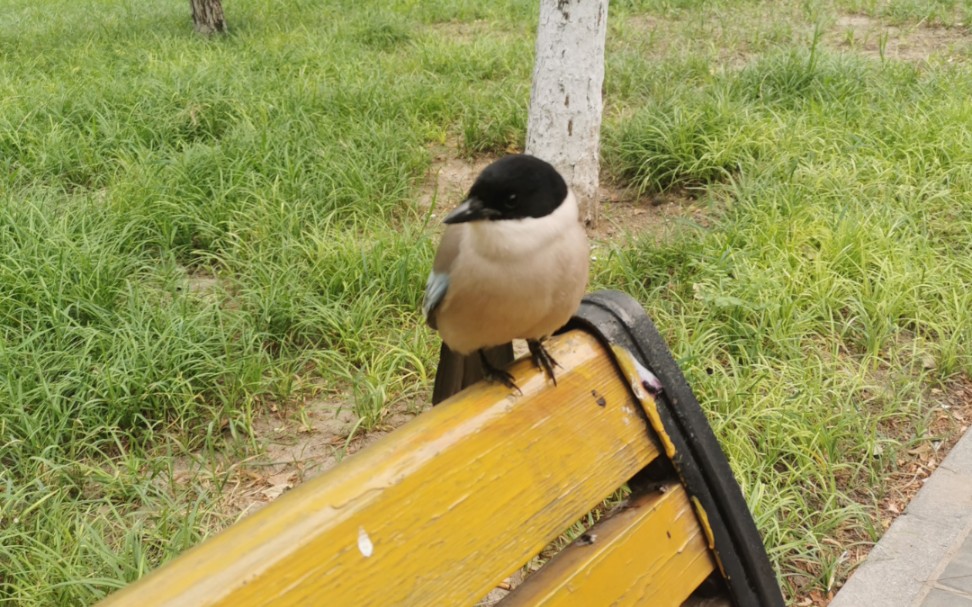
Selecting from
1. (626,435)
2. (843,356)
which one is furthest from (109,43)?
(626,435)

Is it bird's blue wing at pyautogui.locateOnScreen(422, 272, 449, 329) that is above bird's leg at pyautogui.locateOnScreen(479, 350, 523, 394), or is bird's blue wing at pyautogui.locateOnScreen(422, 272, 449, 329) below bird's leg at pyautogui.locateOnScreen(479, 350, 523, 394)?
below

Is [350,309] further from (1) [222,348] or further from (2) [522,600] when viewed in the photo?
(2) [522,600]

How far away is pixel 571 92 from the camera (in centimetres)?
427

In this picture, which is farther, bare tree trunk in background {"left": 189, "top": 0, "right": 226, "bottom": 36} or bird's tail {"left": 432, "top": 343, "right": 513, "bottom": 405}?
bare tree trunk in background {"left": 189, "top": 0, "right": 226, "bottom": 36}

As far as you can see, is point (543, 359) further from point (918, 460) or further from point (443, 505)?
point (918, 460)

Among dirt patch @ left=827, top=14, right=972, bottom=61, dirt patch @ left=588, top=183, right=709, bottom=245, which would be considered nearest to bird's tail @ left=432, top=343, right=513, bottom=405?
dirt patch @ left=588, top=183, right=709, bottom=245

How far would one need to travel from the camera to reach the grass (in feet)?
8.89

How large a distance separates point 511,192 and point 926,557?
6.23 feet

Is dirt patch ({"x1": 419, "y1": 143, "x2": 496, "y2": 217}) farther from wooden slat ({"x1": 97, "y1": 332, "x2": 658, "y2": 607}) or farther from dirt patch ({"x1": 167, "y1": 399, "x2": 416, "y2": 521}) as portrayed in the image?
wooden slat ({"x1": 97, "y1": 332, "x2": 658, "y2": 607})

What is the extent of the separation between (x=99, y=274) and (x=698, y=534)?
2907mm

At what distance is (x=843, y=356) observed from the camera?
3326mm

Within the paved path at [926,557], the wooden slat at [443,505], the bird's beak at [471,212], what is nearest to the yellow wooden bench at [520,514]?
the wooden slat at [443,505]

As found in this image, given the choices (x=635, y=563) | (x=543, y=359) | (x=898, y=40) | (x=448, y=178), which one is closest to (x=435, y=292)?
(x=543, y=359)

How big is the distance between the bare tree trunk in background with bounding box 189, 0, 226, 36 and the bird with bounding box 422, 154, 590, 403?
6.67 m
